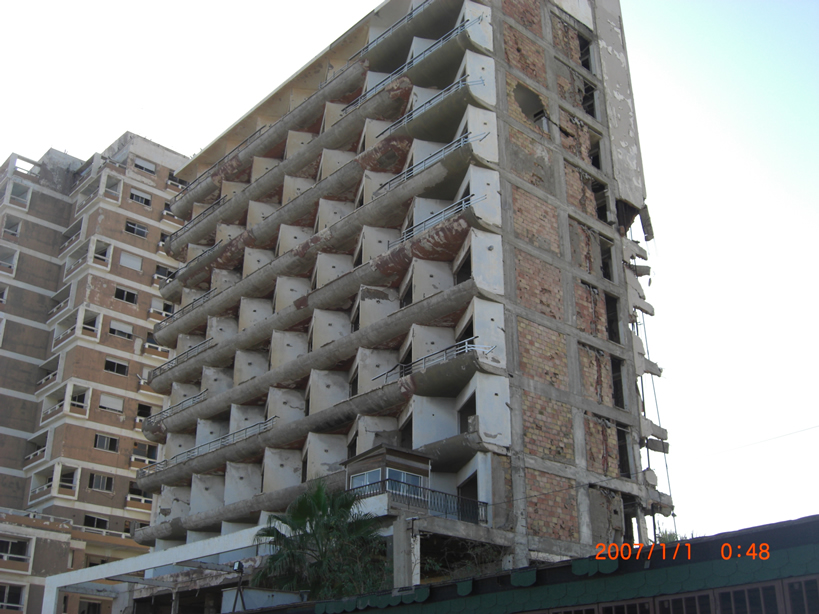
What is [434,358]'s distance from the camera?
3409cm

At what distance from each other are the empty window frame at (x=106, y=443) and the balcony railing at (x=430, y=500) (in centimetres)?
3327

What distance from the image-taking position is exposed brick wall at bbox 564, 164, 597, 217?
39884 mm

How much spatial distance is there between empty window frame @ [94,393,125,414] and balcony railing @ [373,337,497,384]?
29.1 meters

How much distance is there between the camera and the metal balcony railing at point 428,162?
36219 millimetres

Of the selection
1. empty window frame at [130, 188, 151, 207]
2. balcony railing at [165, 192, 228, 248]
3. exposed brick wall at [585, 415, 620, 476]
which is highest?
empty window frame at [130, 188, 151, 207]

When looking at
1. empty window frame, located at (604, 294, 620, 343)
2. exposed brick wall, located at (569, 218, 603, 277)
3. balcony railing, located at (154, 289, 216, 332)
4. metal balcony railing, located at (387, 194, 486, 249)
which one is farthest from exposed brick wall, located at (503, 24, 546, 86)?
balcony railing, located at (154, 289, 216, 332)

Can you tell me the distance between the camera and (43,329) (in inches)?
2446

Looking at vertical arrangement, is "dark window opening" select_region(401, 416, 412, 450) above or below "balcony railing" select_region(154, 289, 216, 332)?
below

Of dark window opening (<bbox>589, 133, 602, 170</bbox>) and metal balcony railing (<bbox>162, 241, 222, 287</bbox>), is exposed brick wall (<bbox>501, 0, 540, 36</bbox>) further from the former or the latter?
metal balcony railing (<bbox>162, 241, 222, 287</bbox>)

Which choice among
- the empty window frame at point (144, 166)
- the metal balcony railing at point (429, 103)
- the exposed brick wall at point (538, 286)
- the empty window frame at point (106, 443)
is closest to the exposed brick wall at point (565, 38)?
the metal balcony railing at point (429, 103)

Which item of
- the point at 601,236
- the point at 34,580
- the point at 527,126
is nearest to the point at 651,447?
the point at 601,236

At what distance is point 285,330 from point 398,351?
8566 millimetres

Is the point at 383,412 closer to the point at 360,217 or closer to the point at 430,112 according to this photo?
the point at 360,217

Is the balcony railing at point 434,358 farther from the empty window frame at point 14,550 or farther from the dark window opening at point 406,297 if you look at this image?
the empty window frame at point 14,550
